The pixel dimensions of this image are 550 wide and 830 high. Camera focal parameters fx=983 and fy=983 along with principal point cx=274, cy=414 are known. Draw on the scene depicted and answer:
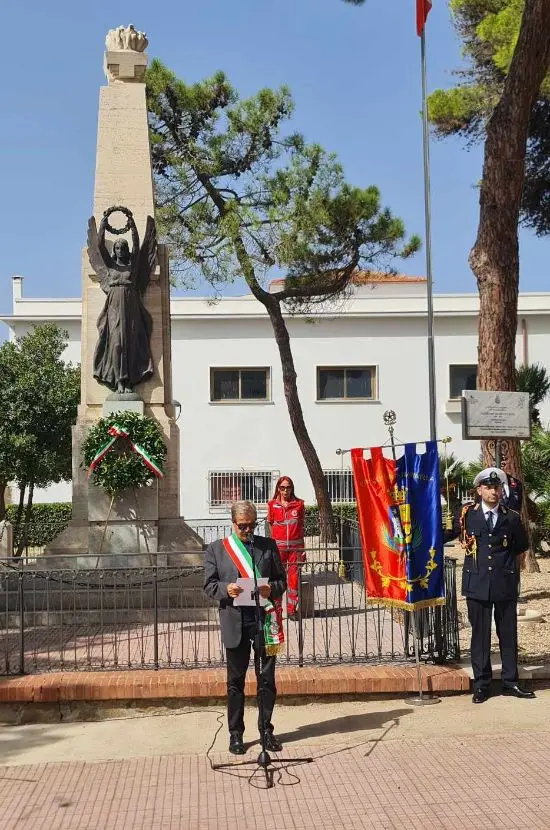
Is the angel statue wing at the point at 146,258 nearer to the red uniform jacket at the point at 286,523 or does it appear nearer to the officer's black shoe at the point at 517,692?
the red uniform jacket at the point at 286,523

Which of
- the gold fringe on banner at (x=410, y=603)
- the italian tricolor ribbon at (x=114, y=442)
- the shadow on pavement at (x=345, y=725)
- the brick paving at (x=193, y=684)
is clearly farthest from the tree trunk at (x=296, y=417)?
the shadow on pavement at (x=345, y=725)

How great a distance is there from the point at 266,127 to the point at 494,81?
6.01 m

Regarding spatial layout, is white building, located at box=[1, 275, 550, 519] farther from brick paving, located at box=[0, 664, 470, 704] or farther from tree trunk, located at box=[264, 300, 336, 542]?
brick paving, located at box=[0, 664, 470, 704]

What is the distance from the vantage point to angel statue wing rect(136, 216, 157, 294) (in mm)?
12586

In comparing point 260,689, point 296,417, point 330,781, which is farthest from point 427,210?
point 296,417

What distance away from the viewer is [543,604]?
12859 mm

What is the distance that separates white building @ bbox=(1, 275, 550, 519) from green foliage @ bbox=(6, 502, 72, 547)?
1.64 m

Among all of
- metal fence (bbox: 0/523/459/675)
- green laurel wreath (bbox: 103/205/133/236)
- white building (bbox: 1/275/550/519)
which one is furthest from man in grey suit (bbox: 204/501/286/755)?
white building (bbox: 1/275/550/519)

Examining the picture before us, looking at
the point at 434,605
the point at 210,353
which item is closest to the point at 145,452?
the point at 434,605

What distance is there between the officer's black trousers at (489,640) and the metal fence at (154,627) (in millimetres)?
522

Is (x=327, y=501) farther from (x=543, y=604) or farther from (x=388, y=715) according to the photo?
(x=388, y=715)

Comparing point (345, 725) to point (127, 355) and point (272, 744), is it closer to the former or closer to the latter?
point (272, 744)

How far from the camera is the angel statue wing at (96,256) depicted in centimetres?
1245

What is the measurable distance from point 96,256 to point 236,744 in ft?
25.0
